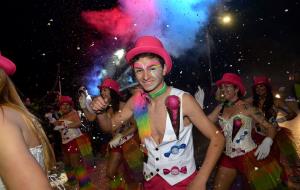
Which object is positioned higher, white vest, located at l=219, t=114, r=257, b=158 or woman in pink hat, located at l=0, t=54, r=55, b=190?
woman in pink hat, located at l=0, t=54, r=55, b=190

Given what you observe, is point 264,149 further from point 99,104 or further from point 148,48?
point 99,104

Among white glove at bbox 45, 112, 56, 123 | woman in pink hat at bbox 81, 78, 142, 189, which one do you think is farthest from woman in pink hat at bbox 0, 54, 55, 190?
white glove at bbox 45, 112, 56, 123

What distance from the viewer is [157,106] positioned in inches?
145

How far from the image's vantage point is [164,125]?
355 cm

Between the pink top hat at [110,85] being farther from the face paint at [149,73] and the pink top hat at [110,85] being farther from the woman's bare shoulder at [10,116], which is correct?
the woman's bare shoulder at [10,116]

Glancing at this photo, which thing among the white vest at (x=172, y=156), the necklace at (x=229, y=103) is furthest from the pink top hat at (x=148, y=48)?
the necklace at (x=229, y=103)

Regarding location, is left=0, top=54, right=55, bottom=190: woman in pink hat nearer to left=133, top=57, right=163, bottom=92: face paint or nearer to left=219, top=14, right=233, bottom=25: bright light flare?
left=133, top=57, right=163, bottom=92: face paint

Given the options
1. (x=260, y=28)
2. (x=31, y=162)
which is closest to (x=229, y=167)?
(x=31, y=162)

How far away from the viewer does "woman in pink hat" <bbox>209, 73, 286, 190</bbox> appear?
5.60 m

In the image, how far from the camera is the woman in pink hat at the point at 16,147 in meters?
1.46

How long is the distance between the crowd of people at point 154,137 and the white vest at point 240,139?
0.02m

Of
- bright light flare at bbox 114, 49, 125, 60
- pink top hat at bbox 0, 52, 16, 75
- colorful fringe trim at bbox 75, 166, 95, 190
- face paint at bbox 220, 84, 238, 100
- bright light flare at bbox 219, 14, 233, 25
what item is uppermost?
bright light flare at bbox 219, 14, 233, 25

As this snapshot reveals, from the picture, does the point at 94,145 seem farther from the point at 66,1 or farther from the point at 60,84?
the point at 66,1

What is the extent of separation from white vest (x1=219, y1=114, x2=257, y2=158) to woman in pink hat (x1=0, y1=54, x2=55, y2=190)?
4.22 m
